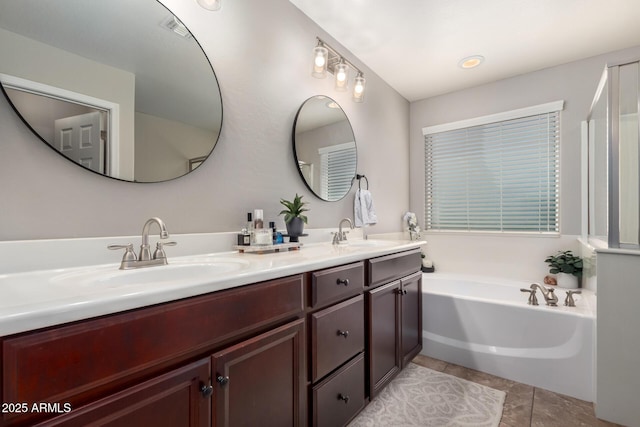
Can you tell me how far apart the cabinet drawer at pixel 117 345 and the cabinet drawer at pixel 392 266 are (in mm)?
765

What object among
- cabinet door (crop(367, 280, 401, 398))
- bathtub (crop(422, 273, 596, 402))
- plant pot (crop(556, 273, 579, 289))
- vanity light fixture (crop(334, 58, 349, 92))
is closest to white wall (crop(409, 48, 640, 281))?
plant pot (crop(556, 273, 579, 289))

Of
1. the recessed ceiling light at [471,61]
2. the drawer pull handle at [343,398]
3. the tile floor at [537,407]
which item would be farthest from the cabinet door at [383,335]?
the recessed ceiling light at [471,61]

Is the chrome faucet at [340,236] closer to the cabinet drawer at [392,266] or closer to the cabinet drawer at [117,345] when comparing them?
the cabinet drawer at [392,266]

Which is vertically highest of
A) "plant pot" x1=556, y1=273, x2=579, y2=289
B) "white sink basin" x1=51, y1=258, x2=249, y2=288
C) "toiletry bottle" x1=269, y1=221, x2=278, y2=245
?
"toiletry bottle" x1=269, y1=221, x2=278, y2=245

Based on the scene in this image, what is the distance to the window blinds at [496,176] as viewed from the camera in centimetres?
267

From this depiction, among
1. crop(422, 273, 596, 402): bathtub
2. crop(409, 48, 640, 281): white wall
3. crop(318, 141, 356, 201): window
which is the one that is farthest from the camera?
crop(409, 48, 640, 281): white wall

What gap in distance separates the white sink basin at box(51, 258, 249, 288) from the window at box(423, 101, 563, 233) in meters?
2.71

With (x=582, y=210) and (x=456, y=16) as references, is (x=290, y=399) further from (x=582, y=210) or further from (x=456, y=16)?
(x=582, y=210)

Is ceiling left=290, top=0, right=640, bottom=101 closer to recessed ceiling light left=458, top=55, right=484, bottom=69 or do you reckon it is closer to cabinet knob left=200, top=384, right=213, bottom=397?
recessed ceiling light left=458, top=55, right=484, bottom=69

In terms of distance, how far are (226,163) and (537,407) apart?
2155mm

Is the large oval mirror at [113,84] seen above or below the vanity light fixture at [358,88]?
below

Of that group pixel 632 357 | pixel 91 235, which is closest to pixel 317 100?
pixel 91 235

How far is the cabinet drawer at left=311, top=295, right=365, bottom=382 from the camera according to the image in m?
1.16

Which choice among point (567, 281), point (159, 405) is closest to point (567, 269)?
point (567, 281)
